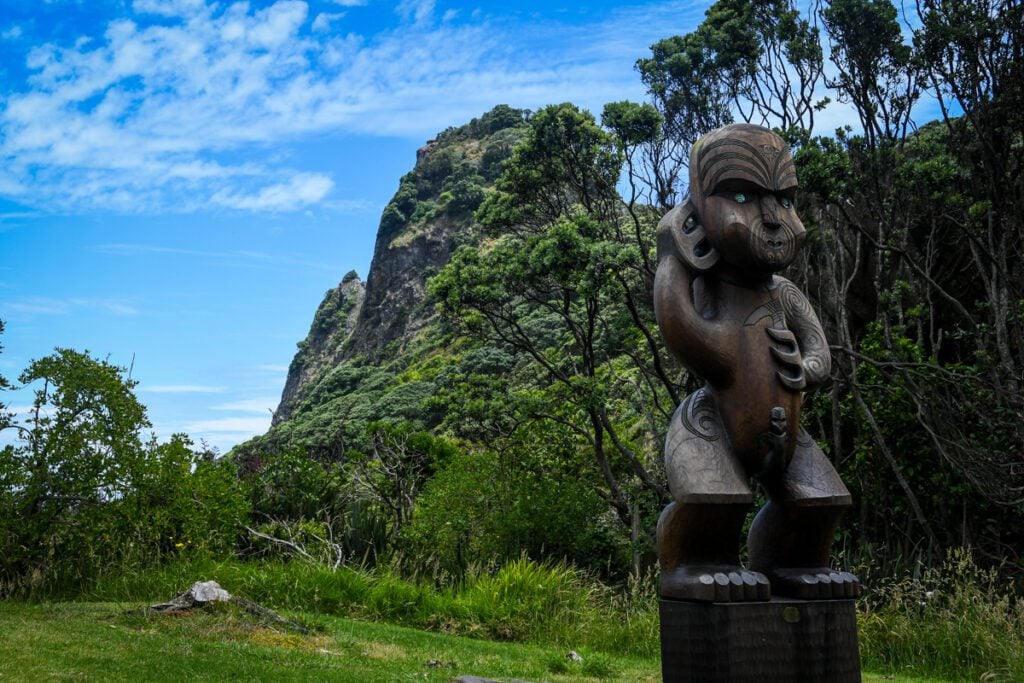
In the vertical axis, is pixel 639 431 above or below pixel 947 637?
above

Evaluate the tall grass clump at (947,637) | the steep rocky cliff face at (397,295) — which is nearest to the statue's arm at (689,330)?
the tall grass clump at (947,637)

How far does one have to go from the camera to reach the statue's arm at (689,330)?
4.19 m

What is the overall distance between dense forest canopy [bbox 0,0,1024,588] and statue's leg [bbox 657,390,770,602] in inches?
213

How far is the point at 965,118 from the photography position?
32.8 feet

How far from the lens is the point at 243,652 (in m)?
6.36

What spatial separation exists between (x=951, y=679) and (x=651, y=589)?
332 cm

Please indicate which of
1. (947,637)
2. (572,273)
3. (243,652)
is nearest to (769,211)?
(947,637)

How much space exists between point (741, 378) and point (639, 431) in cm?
1101

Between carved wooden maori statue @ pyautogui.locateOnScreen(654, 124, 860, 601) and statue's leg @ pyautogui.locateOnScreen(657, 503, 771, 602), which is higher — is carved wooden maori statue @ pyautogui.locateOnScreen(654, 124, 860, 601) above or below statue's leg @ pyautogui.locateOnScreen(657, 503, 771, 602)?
above

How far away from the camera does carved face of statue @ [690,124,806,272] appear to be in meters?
4.23

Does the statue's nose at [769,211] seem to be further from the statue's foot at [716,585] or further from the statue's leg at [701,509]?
the statue's foot at [716,585]

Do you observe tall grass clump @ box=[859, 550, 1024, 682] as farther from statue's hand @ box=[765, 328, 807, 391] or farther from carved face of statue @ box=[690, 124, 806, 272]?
carved face of statue @ box=[690, 124, 806, 272]

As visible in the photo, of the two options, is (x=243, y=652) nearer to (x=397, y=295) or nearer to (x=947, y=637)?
(x=947, y=637)

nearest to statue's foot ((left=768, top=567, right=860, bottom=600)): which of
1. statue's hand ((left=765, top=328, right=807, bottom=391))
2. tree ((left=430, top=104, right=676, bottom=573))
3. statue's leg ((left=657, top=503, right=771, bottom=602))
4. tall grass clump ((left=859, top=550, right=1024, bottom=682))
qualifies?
statue's leg ((left=657, top=503, right=771, bottom=602))
